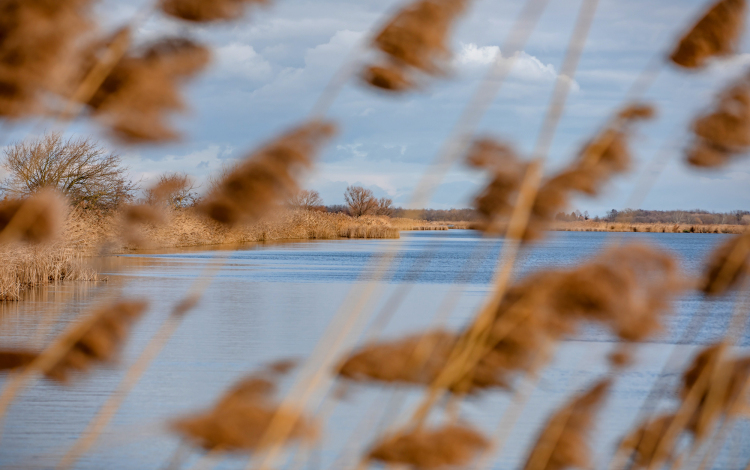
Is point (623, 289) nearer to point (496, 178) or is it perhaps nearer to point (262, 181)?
point (496, 178)

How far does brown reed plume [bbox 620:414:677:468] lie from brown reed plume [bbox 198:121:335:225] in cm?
160

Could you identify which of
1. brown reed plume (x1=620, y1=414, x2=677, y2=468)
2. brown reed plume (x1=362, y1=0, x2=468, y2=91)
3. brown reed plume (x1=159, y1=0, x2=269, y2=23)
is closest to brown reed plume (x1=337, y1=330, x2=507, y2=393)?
brown reed plume (x1=362, y1=0, x2=468, y2=91)

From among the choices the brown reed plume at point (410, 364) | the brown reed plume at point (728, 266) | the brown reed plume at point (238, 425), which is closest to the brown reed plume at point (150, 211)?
the brown reed plume at point (238, 425)

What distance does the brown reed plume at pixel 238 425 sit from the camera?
1174mm

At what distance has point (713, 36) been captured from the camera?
1656 millimetres

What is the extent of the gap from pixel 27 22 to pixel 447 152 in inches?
38.4


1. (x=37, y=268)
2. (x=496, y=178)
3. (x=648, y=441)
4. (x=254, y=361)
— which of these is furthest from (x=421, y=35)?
(x=37, y=268)

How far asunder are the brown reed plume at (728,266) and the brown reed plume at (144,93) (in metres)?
1.77

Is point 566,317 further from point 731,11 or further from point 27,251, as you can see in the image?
point 27,251

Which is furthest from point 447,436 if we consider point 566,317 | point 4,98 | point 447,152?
point 4,98

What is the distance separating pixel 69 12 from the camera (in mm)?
1083

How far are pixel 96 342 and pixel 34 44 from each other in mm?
647

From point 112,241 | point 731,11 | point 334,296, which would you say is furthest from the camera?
point 334,296

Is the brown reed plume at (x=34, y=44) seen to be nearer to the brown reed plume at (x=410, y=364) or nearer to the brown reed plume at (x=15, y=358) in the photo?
the brown reed plume at (x=15, y=358)
